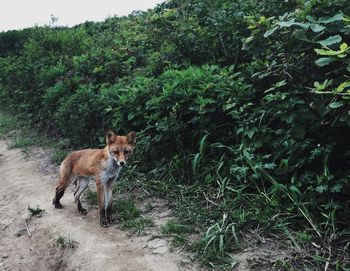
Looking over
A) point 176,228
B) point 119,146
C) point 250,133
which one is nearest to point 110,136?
point 119,146

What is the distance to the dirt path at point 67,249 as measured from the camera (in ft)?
15.3

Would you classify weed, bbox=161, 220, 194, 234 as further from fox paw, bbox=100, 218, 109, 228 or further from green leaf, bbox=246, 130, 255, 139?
green leaf, bbox=246, 130, 255, 139

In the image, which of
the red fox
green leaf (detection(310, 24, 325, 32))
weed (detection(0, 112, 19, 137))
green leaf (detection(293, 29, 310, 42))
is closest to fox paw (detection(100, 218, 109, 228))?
the red fox

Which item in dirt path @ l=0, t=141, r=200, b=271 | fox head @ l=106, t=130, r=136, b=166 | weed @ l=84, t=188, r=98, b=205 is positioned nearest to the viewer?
dirt path @ l=0, t=141, r=200, b=271

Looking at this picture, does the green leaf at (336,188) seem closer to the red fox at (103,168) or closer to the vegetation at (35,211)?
the red fox at (103,168)

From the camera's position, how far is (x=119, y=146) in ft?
18.6

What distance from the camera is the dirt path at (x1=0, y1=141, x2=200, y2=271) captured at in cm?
466

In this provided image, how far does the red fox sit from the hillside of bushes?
901 mm

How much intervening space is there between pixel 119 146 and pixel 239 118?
1.69 meters

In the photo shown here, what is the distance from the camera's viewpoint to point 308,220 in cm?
462

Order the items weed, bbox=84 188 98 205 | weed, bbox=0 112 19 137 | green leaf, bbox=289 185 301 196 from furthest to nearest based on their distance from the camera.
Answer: weed, bbox=0 112 19 137 → weed, bbox=84 188 98 205 → green leaf, bbox=289 185 301 196

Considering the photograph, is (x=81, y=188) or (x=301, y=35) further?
(x=81, y=188)

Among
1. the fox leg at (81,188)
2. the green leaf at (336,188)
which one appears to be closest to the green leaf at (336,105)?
the green leaf at (336,188)

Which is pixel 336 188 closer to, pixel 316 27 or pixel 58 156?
pixel 316 27
